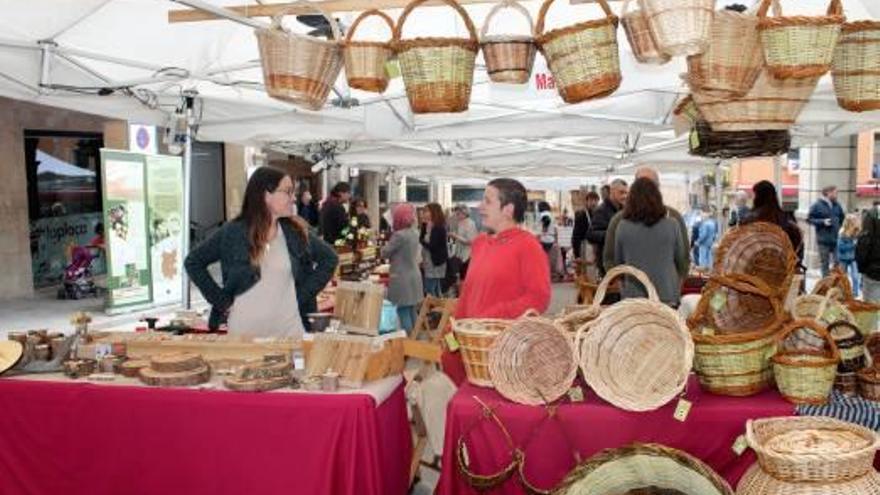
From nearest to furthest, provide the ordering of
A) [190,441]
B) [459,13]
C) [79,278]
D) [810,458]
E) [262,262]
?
1. [810,458]
2. [459,13]
3. [190,441]
4. [262,262]
5. [79,278]

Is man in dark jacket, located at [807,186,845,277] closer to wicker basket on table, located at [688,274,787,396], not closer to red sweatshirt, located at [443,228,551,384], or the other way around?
red sweatshirt, located at [443,228,551,384]

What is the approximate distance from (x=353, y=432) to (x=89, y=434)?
1.01m

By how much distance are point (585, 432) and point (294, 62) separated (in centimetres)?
149

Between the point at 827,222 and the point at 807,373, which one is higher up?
the point at 827,222

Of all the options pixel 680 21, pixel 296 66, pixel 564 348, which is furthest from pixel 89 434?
pixel 680 21

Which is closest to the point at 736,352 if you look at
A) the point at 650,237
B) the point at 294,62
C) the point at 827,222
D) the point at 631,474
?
the point at 631,474

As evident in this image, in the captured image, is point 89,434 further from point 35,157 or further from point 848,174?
point 848,174

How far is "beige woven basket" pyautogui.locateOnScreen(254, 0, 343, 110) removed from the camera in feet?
8.41

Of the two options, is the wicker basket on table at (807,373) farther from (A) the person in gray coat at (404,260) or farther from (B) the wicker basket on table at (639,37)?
(A) the person in gray coat at (404,260)

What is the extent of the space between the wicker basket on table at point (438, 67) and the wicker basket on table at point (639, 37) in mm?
469

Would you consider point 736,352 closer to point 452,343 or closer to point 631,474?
point 631,474

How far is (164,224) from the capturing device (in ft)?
28.9

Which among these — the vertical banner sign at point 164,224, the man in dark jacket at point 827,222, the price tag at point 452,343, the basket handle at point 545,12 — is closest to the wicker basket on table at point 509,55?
the basket handle at point 545,12

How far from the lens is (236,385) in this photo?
9.04ft
